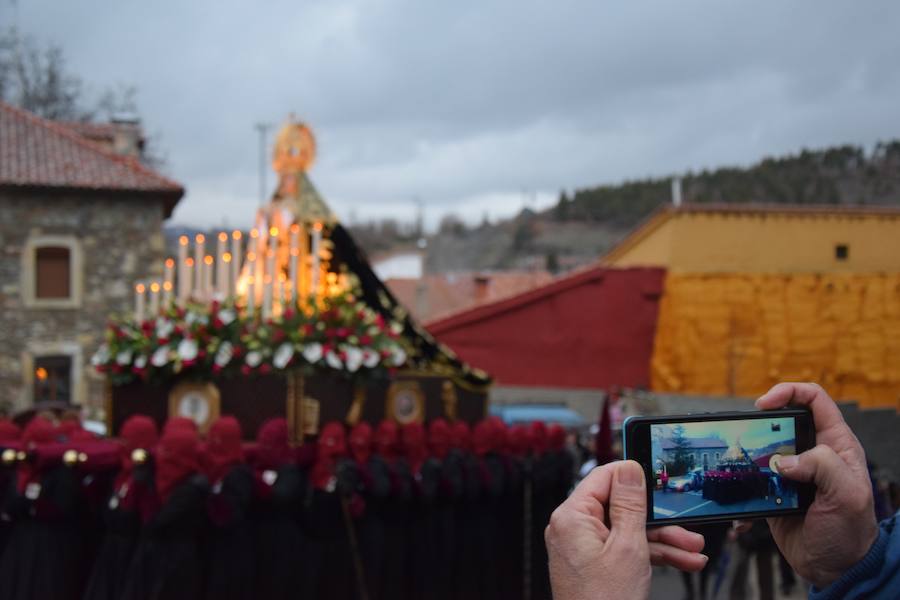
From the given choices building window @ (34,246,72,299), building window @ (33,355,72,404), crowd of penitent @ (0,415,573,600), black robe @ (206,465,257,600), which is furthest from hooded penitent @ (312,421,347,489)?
building window @ (34,246,72,299)

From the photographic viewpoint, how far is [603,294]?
54.8ft

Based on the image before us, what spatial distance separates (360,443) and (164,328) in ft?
6.50

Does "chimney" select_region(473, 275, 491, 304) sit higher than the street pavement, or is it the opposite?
"chimney" select_region(473, 275, 491, 304)

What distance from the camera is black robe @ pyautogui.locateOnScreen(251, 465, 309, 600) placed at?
7086 mm

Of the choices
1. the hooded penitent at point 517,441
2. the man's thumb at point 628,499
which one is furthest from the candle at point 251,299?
the man's thumb at point 628,499

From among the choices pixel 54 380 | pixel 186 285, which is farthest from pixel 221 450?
pixel 54 380

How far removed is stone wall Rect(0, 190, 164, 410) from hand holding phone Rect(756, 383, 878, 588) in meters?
23.7

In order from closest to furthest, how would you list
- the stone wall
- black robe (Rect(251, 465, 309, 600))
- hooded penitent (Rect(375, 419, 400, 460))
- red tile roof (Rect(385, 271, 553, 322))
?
black robe (Rect(251, 465, 309, 600)) < hooded penitent (Rect(375, 419, 400, 460)) < the stone wall < red tile roof (Rect(385, 271, 553, 322))

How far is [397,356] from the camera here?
827 cm

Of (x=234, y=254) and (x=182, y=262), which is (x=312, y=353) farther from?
(x=182, y=262)

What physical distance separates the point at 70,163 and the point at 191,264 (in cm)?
1696

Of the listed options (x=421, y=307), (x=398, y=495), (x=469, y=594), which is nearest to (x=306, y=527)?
(x=398, y=495)

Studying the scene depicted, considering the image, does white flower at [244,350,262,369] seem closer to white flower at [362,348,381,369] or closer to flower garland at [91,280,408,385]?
flower garland at [91,280,408,385]

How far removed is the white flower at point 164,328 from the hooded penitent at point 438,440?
2371 millimetres
